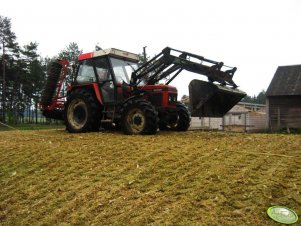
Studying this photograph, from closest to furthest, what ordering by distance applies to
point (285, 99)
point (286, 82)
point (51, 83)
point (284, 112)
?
point (51, 83) → point (284, 112) → point (285, 99) → point (286, 82)

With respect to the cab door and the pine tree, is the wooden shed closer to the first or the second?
the cab door

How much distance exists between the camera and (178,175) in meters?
5.46

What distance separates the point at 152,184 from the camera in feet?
17.3

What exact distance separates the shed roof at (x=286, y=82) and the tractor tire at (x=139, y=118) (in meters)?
19.3

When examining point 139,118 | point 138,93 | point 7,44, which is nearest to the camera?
point 139,118

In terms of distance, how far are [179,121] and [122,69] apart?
7.98ft

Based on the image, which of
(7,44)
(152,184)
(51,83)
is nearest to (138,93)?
(51,83)

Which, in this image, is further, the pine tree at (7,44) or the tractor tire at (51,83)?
the pine tree at (7,44)

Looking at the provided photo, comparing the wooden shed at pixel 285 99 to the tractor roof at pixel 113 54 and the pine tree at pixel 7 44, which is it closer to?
the tractor roof at pixel 113 54

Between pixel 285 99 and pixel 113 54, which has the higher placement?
pixel 113 54

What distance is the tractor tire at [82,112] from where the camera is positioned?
439 inches

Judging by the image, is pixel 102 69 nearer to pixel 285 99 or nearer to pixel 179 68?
pixel 179 68

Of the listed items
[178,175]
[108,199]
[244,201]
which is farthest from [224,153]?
[108,199]

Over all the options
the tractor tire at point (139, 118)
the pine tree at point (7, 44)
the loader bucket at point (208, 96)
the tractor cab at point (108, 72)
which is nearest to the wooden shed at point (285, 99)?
the loader bucket at point (208, 96)
